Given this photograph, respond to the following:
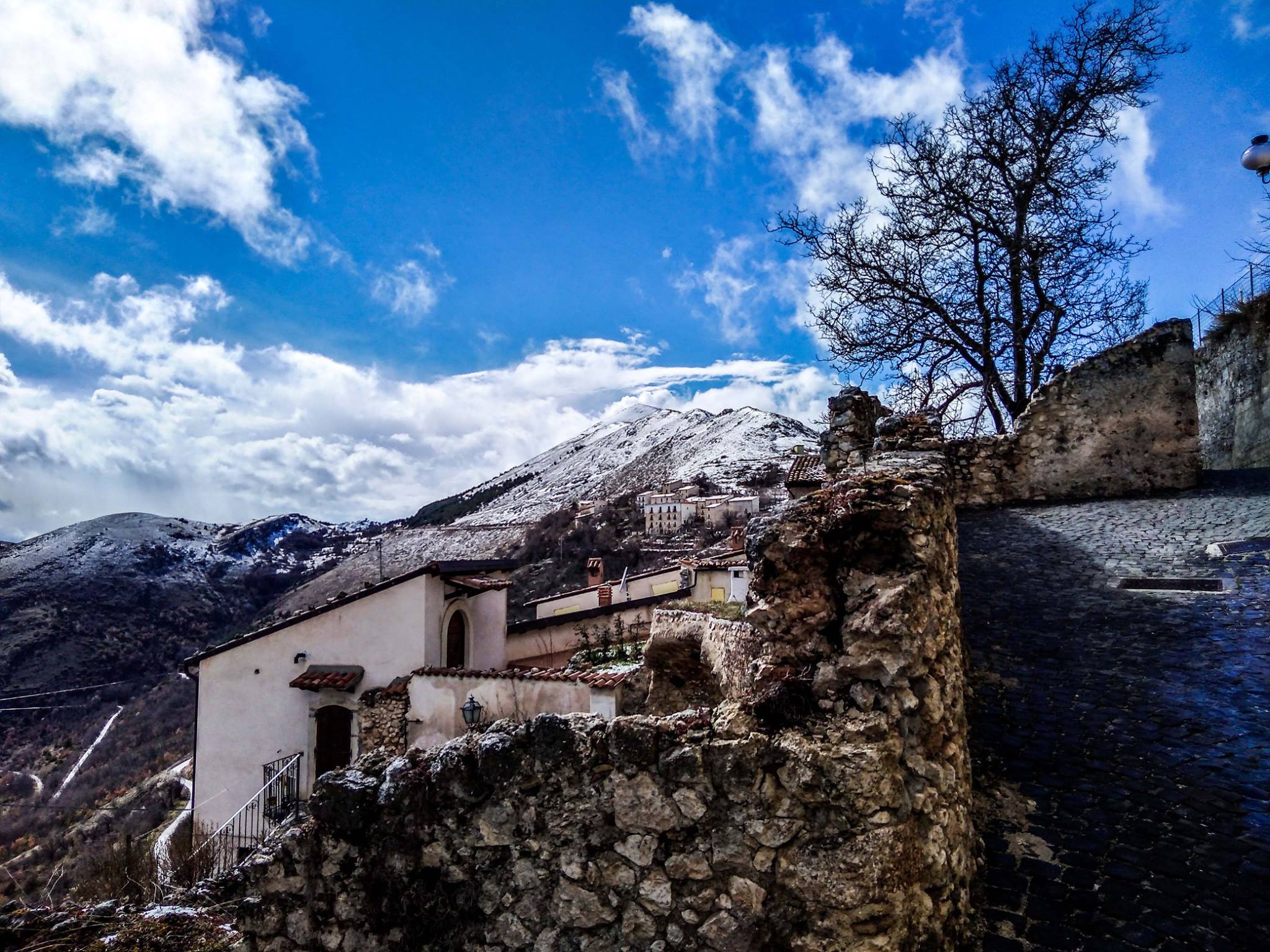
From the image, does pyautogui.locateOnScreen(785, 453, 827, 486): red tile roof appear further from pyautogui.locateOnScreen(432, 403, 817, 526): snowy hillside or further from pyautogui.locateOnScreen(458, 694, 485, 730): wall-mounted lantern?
pyautogui.locateOnScreen(432, 403, 817, 526): snowy hillside

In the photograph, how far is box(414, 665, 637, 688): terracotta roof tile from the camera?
11.2m

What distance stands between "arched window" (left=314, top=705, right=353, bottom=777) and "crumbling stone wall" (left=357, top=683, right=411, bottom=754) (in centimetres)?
51

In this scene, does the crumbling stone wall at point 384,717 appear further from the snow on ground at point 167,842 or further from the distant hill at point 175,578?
the distant hill at point 175,578

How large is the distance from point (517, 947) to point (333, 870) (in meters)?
0.90

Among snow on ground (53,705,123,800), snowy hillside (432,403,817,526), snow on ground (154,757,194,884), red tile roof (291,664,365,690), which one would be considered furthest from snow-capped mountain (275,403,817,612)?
red tile roof (291,664,365,690)

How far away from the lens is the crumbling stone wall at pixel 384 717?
13.6 metres

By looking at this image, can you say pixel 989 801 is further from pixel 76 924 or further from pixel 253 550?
pixel 253 550

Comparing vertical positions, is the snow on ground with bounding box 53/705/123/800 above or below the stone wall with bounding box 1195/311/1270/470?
below

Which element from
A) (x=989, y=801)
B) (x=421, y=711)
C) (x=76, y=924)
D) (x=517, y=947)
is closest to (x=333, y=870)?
(x=517, y=947)

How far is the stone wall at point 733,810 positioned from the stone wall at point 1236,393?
589 inches

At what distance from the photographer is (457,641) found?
16.2 metres

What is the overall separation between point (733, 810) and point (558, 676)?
9426 mm

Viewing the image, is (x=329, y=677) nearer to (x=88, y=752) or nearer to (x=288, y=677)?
(x=288, y=677)

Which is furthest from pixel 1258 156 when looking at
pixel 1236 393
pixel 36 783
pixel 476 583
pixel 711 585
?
pixel 36 783
